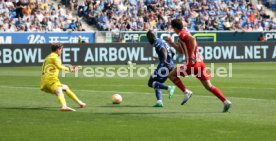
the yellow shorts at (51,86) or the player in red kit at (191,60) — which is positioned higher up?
the player in red kit at (191,60)

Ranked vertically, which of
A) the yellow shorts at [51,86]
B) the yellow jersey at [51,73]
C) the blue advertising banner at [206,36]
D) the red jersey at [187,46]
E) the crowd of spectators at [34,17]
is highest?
the red jersey at [187,46]

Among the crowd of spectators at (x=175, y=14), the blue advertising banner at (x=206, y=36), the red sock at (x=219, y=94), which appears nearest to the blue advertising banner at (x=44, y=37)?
the blue advertising banner at (x=206, y=36)

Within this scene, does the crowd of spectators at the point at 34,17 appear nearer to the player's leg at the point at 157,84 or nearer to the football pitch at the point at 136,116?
the football pitch at the point at 136,116

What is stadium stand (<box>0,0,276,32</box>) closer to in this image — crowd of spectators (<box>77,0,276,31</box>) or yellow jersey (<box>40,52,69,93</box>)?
crowd of spectators (<box>77,0,276,31</box>)

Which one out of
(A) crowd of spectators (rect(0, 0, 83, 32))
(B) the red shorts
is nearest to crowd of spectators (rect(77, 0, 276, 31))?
(A) crowd of spectators (rect(0, 0, 83, 32))

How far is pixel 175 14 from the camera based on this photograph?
49406mm

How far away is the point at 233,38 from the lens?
5047cm

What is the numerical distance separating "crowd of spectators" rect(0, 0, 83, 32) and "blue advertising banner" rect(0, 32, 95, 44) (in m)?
0.54

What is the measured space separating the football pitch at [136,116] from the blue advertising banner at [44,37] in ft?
52.8

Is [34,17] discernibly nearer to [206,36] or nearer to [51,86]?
[206,36]

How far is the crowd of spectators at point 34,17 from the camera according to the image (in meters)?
42.3

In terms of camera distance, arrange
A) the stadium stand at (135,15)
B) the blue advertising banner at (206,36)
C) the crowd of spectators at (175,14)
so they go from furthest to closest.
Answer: the crowd of spectators at (175,14) < the blue advertising banner at (206,36) < the stadium stand at (135,15)

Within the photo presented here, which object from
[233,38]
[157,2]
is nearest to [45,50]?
[157,2]

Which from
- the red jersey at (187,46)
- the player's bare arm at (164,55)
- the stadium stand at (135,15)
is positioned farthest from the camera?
the stadium stand at (135,15)
